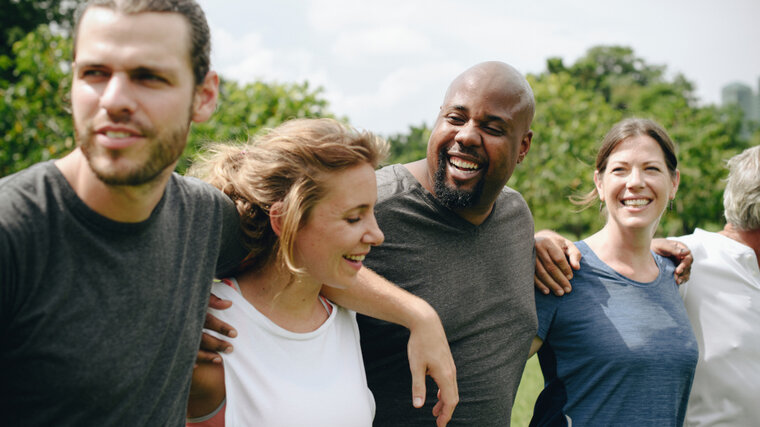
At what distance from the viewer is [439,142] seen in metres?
2.75

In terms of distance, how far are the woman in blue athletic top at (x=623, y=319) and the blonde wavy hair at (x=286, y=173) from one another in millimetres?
1366

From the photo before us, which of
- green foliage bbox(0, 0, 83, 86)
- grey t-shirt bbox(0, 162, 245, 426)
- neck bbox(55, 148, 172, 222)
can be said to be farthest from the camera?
green foliage bbox(0, 0, 83, 86)

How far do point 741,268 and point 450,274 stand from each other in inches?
75.4

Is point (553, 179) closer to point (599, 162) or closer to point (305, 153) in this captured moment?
point (599, 162)

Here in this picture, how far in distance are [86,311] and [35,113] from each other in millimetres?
8654

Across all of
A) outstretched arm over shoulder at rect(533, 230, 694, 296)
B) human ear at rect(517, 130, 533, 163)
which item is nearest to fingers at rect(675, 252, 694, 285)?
outstretched arm over shoulder at rect(533, 230, 694, 296)

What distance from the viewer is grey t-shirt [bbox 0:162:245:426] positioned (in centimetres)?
145

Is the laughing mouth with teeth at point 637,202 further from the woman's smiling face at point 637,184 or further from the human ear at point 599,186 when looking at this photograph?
the human ear at point 599,186

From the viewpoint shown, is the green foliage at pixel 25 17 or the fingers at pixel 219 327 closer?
the fingers at pixel 219 327

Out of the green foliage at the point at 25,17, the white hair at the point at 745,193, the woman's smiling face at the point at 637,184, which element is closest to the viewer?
the woman's smiling face at the point at 637,184

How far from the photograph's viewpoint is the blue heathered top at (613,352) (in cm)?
275

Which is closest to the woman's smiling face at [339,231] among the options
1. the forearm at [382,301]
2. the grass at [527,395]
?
the forearm at [382,301]

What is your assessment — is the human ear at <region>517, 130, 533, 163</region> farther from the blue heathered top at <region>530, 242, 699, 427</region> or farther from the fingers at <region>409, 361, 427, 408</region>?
the fingers at <region>409, 361, 427, 408</region>

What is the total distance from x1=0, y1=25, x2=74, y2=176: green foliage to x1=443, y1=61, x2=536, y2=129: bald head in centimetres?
726
